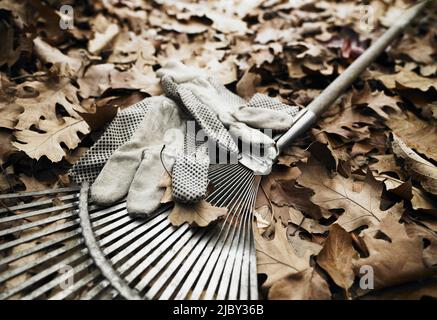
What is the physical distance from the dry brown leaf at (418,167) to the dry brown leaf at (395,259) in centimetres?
32

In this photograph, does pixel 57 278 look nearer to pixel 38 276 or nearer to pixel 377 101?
pixel 38 276

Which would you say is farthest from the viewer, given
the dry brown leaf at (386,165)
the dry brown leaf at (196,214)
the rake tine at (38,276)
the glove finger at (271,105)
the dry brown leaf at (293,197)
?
the glove finger at (271,105)

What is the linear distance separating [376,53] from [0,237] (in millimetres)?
2105

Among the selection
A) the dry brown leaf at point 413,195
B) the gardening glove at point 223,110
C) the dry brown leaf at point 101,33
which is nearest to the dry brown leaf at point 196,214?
the gardening glove at point 223,110

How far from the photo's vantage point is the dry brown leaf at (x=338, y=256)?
1074 millimetres

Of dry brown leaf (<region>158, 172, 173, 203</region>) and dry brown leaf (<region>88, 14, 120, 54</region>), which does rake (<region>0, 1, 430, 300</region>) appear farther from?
dry brown leaf (<region>88, 14, 120, 54</region>)

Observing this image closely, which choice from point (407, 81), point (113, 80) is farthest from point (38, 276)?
point (407, 81)

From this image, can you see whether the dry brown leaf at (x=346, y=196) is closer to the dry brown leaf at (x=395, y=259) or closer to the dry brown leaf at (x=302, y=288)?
the dry brown leaf at (x=395, y=259)

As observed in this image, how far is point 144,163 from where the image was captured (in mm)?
1316

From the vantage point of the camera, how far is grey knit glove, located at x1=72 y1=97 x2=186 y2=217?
123 centimetres

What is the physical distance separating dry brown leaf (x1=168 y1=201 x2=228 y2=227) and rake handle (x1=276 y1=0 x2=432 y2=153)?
1.45 ft
